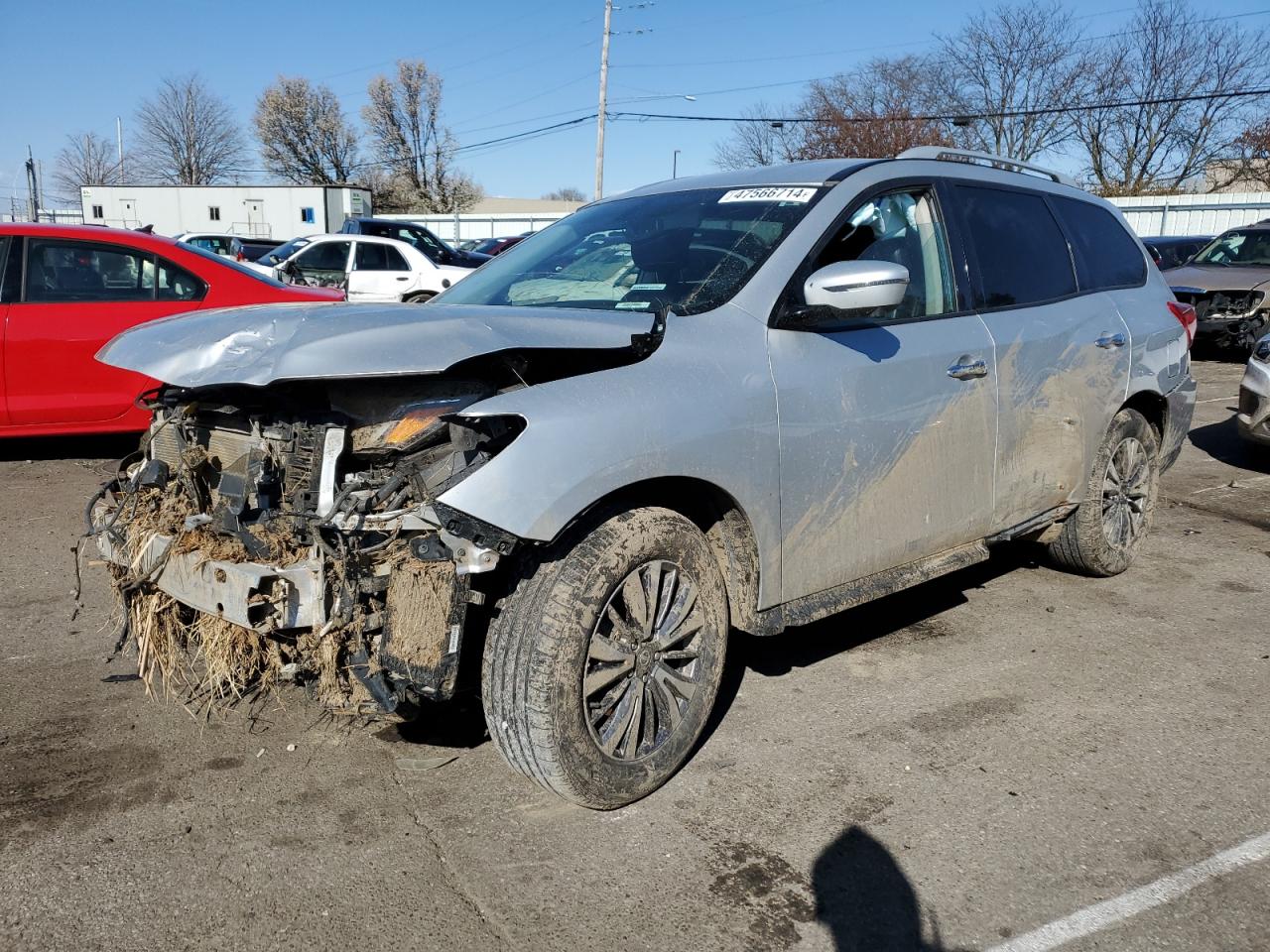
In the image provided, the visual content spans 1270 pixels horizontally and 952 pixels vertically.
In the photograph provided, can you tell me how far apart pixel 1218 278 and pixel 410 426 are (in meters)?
14.4

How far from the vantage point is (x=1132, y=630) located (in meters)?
4.61

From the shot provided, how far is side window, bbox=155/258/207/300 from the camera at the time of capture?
7.20 metres

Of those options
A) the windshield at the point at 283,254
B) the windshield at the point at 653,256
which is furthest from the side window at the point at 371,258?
the windshield at the point at 653,256

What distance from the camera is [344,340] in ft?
8.59

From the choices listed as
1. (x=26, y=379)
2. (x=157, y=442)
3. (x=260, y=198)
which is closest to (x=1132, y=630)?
(x=157, y=442)

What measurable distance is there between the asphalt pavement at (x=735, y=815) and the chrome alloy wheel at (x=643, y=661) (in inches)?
10.5

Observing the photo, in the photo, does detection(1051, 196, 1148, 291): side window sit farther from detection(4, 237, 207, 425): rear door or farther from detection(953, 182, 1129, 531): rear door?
detection(4, 237, 207, 425): rear door

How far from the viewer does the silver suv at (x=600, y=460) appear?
2699mm

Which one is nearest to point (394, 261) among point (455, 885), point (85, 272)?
point (85, 272)

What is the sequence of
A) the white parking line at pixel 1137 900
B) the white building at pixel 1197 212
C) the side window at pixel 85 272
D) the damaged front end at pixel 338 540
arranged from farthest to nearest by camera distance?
the white building at pixel 1197 212 → the side window at pixel 85 272 → the damaged front end at pixel 338 540 → the white parking line at pixel 1137 900

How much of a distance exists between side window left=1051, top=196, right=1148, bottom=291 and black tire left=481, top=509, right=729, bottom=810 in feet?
9.04

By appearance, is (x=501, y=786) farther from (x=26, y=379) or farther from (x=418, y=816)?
(x=26, y=379)

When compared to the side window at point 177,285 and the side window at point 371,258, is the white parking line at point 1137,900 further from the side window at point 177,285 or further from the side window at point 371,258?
the side window at point 371,258

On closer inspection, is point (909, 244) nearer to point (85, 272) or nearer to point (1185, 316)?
point (1185, 316)
